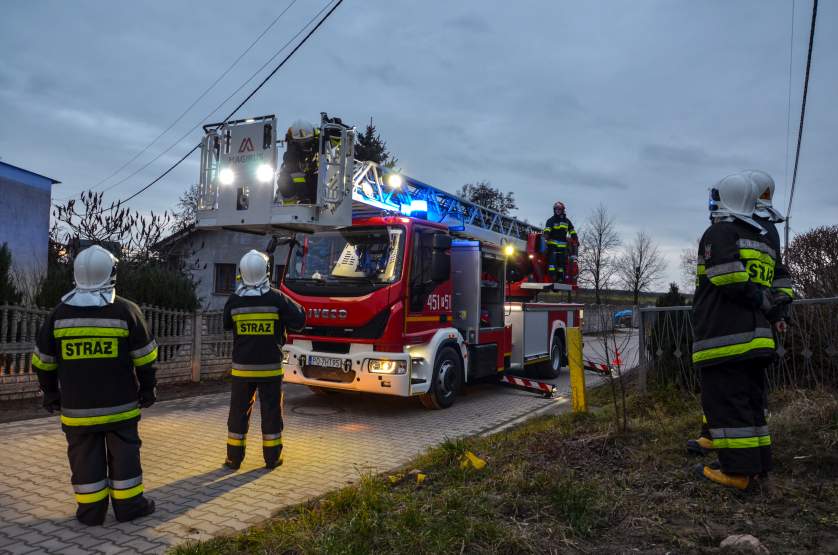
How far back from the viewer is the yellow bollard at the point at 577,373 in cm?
696

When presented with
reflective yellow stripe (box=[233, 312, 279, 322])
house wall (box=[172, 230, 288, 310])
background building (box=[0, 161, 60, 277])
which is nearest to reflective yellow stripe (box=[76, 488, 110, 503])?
reflective yellow stripe (box=[233, 312, 279, 322])

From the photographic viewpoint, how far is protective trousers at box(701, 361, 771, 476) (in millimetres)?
3623

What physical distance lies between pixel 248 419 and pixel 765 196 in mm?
4502

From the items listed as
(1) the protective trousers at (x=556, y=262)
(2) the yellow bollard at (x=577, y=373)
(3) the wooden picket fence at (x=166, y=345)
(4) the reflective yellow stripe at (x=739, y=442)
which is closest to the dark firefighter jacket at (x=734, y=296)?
(4) the reflective yellow stripe at (x=739, y=442)

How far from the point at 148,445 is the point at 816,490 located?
18.6ft

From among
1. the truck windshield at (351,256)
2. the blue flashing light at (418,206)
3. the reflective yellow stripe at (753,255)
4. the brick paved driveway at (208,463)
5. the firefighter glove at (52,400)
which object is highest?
the blue flashing light at (418,206)

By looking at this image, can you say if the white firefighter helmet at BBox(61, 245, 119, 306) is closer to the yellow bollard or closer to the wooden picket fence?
the wooden picket fence

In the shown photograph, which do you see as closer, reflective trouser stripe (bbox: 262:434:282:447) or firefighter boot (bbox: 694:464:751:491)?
firefighter boot (bbox: 694:464:751:491)

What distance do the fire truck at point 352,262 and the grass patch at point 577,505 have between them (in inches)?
103

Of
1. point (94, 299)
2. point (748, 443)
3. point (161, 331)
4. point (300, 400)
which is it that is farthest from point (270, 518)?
point (161, 331)

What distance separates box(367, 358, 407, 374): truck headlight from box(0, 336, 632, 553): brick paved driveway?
65 cm

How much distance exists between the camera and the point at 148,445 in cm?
590

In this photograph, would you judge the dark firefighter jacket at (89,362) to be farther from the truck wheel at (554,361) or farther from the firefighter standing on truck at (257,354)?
the truck wheel at (554,361)

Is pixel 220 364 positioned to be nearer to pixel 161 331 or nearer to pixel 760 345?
pixel 161 331
